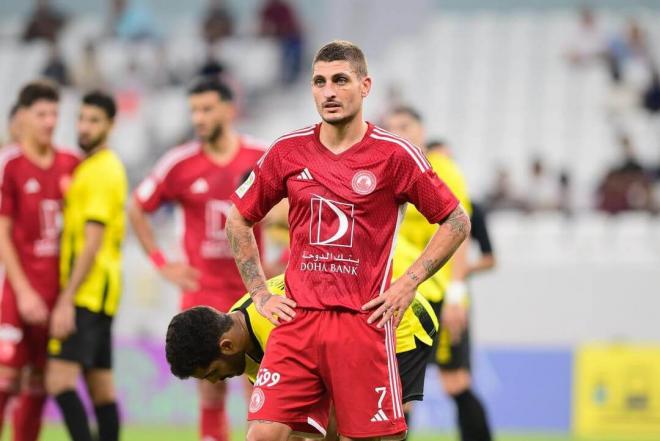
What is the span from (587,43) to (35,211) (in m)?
12.8

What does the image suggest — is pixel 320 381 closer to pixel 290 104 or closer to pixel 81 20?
pixel 290 104

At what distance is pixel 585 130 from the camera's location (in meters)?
18.8

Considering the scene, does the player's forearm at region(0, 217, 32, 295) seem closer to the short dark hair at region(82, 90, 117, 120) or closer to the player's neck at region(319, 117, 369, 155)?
the short dark hair at region(82, 90, 117, 120)

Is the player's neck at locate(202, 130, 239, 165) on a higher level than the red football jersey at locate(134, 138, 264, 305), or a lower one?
higher

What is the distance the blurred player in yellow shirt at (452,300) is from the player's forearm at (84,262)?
72.6 inches

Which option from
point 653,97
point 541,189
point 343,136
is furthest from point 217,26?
point 343,136

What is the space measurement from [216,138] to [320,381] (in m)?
3.25

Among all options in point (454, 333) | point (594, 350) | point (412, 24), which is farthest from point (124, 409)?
point (412, 24)

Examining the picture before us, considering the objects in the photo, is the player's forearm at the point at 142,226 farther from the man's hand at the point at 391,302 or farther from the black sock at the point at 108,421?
the man's hand at the point at 391,302

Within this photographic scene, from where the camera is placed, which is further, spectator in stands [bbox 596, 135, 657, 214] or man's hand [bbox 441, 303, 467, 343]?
spectator in stands [bbox 596, 135, 657, 214]

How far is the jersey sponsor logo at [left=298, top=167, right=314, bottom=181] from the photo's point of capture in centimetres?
577

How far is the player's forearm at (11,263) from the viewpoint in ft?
26.0

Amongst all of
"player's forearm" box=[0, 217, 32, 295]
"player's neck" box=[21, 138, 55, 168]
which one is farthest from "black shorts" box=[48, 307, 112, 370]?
"player's neck" box=[21, 138, 55, 168]

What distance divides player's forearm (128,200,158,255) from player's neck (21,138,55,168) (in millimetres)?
775
